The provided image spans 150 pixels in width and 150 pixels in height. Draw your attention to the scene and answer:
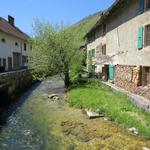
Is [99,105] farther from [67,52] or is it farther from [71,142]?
[67,52]

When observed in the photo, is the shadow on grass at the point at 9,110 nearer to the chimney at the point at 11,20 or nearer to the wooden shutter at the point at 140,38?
the wooden shutter at the point at 140,38

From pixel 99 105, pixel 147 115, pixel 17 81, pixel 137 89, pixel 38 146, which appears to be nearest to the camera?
pixel 38 146

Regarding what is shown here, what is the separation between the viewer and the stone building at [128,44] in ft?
48.8

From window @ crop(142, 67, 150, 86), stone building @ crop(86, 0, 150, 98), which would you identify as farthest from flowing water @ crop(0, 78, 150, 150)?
stone building @ crop(86, 0, 150, 98)

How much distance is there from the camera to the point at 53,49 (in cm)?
2330

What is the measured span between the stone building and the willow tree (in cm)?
322

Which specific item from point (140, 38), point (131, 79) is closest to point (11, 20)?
point (131, 79)

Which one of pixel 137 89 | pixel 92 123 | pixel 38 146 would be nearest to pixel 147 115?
pixel 92 123

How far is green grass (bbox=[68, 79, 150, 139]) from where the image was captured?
36.9ft

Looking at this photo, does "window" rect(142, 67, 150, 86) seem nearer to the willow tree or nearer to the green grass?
the green grass

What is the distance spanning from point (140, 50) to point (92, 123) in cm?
559

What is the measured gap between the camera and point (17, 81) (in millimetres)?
23547

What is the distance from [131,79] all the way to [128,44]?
2470mm

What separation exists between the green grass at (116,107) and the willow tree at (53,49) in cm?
489
